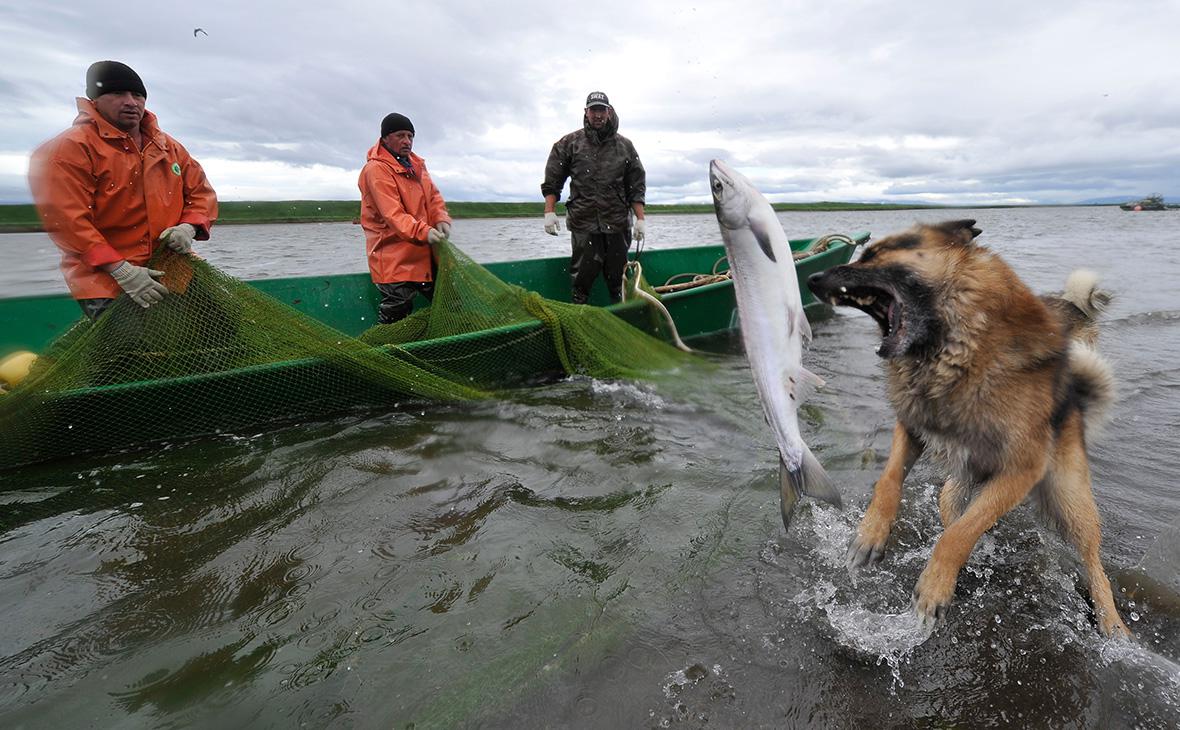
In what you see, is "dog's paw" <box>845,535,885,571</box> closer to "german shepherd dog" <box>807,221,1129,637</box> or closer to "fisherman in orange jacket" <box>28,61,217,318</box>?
"german shepherd dog" <box>807,221,1129,637</box>

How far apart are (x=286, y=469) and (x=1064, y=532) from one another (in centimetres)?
515

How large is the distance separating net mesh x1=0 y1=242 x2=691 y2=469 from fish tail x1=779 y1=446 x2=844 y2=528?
12.4 feet

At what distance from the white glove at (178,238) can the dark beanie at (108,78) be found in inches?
44.6

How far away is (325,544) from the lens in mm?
3631

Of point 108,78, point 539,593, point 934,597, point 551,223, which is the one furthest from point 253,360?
point 934,597

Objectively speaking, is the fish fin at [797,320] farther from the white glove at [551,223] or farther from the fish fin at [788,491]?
the white glove at [551,223]

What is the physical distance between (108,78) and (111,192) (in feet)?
2.93

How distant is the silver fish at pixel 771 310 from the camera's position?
9.77 ft

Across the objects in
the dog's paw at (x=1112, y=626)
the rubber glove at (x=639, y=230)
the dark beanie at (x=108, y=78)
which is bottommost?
the dog's paw at (x=1112, y=626)

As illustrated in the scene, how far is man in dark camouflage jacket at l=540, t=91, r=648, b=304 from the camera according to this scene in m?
8.30

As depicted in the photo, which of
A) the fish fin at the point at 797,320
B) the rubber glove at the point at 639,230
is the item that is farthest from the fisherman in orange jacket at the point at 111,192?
the rubber glove at the point at 639,230

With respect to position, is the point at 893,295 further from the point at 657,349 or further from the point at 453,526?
the point at 657,349

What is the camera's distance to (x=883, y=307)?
9.84 ft

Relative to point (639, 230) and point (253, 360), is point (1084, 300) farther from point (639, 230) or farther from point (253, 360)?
point (253, 360)
